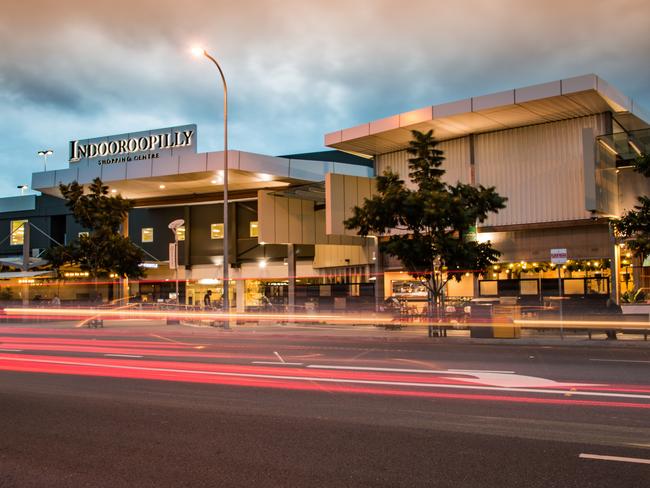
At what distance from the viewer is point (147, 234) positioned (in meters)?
50.6

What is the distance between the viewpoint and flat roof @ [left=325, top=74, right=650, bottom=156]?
26547mm

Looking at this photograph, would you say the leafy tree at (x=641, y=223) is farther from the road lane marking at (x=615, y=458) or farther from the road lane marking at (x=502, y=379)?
the road lane marking at (x=615, y=458)

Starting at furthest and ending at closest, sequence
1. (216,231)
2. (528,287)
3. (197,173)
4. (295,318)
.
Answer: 1. (216,231)
2. (197,173)
3. (295,318)
4. (528,287)

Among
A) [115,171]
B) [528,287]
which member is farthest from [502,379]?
[115,171]

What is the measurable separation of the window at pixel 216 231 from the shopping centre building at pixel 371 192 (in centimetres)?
13

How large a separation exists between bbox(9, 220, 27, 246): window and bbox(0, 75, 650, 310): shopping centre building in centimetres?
572

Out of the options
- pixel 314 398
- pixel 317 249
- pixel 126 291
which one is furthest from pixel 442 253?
pixel 126 291

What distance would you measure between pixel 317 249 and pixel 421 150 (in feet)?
66.1

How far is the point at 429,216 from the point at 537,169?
1023 cm

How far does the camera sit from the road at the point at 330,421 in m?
6.04

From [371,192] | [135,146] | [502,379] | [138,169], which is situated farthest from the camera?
[135,146]

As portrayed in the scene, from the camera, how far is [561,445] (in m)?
6.77

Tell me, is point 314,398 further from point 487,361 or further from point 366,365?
point 487,361

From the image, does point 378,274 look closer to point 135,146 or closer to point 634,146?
point 634,146
